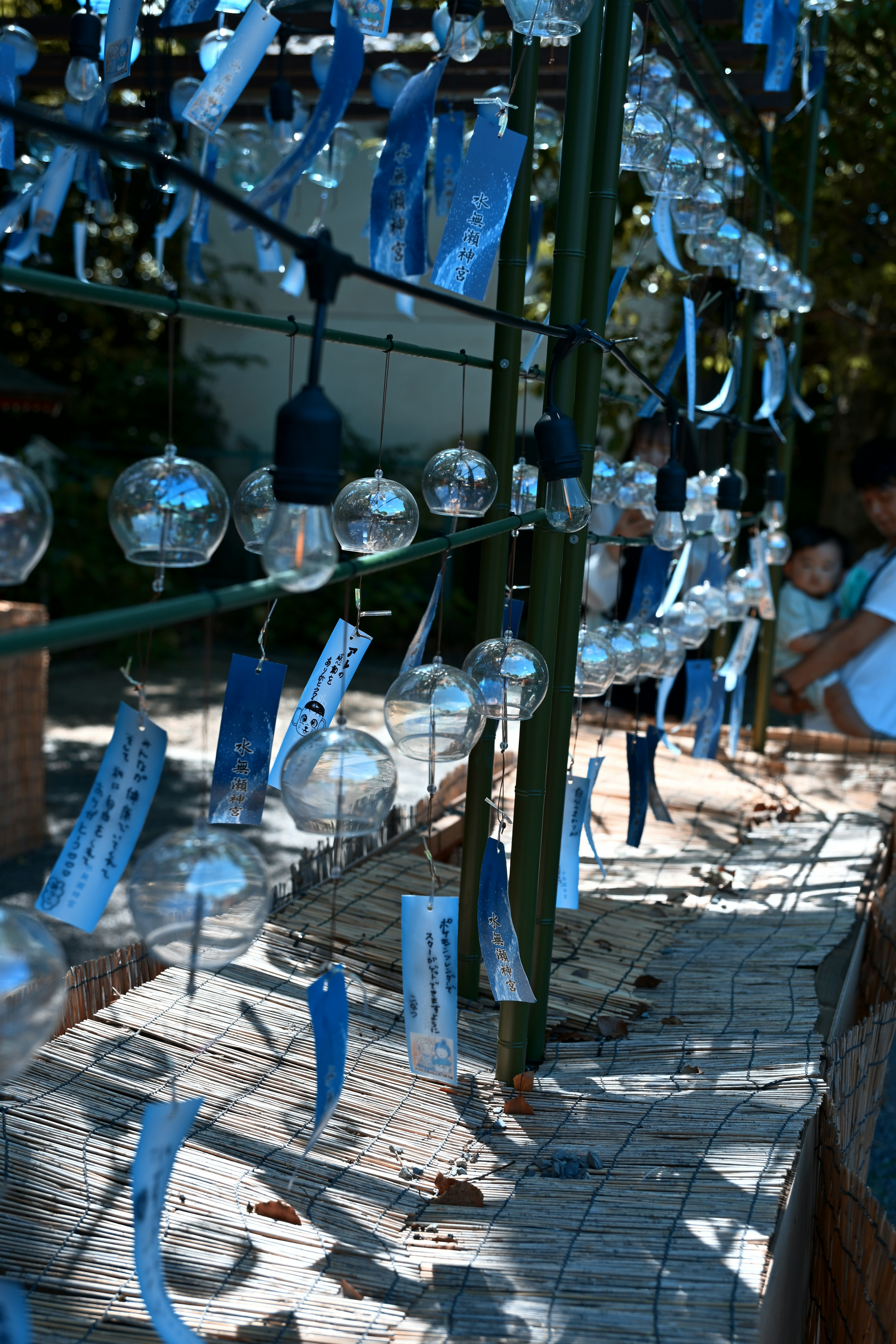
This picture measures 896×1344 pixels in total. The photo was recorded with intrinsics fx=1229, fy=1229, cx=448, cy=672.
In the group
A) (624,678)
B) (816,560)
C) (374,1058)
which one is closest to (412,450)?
(816,560)

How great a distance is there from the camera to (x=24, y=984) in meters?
0.90

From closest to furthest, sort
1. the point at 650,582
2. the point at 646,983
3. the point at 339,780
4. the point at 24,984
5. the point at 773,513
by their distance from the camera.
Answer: the point at 24,984
the point at 339,780
the point at 646,983
the point at 650,582
the point at 773,513

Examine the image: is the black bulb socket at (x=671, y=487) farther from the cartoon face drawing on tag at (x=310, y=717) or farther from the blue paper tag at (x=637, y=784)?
the cartoon face drawing on tag at (x=310, y=717)

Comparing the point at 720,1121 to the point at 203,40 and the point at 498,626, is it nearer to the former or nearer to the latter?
the point at 498,626

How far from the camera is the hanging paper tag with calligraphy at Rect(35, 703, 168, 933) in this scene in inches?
47.6

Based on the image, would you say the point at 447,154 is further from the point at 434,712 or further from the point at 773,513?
the point at 434,712

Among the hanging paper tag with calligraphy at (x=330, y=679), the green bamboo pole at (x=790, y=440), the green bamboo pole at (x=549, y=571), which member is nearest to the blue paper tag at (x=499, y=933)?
the green bamboo pole at (x=549, y=571)

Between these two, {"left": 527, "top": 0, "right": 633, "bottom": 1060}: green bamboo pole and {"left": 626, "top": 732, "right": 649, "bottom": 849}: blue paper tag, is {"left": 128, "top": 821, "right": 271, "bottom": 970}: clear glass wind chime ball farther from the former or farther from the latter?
{"left": 626, "top": 732, "right": 649, "bottom": 849}: blue paper tag

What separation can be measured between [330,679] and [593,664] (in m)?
0.72

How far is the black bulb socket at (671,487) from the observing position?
2109 mm

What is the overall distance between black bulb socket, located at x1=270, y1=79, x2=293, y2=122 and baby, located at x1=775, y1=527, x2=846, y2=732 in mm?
2306

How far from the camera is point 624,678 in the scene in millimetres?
2365

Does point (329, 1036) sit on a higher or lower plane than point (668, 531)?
lower

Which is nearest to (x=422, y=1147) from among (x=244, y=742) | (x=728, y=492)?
(x=244, y=742)
